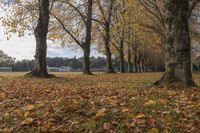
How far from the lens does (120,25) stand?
34.0 meters

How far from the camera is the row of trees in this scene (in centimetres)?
1302

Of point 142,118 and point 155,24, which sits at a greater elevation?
point 155,24

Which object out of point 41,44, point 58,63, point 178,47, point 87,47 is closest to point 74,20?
point 87,47

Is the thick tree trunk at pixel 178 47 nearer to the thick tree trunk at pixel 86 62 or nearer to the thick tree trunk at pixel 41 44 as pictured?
the thick tree trunk at pixel 41 44

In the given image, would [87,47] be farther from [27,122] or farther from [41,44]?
[27,122]

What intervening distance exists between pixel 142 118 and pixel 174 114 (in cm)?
75

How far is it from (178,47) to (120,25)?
21.3 metres

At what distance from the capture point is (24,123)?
22.0 feet

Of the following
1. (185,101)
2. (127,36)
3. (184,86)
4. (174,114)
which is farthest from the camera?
(127,36)

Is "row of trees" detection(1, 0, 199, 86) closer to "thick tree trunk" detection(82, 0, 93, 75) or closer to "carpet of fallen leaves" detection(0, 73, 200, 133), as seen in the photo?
"thick tree trunk" detection(82, 0, 93, 75)

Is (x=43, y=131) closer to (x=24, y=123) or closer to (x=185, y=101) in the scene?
(x=24, y=123)

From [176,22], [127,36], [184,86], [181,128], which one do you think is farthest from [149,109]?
[127,36]

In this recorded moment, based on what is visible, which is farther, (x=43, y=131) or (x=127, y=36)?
(x=127, y=36)

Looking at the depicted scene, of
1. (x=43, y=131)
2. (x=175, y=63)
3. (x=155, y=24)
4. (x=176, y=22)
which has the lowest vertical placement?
(x=43, y=131)
